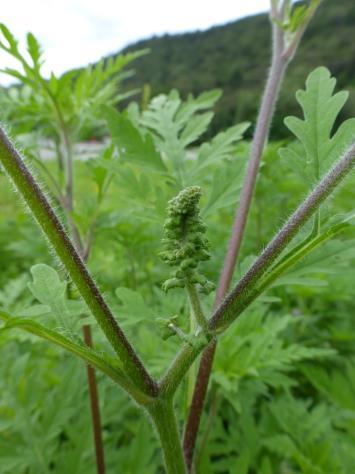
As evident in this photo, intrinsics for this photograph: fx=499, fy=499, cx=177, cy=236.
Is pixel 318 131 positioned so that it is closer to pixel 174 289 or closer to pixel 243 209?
pixel 243 209

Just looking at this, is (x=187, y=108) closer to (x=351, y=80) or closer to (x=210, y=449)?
(x=210, y=449)

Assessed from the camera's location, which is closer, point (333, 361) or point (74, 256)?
point (74, 256)

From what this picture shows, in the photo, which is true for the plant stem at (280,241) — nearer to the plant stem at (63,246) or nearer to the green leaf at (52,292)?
the plant stem at (63,246)

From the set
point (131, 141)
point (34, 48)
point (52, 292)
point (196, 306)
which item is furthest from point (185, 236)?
point (34, 48)

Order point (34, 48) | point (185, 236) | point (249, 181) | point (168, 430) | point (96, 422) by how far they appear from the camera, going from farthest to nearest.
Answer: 1. point (96, 422)
2. point (34, 48)
3. point (249, 181)
4. point (168, 430)
5. point (185, 236)

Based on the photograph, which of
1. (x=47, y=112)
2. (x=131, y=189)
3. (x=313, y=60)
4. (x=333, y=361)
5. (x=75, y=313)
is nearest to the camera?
(x=75, y=313)

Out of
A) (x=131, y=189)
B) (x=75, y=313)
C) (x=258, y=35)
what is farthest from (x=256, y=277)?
(x=258, y=35)

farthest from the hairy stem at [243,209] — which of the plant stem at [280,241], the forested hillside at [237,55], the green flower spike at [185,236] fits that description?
the forested hillside at [237,55]

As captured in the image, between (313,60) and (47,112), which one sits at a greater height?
(313,60)
